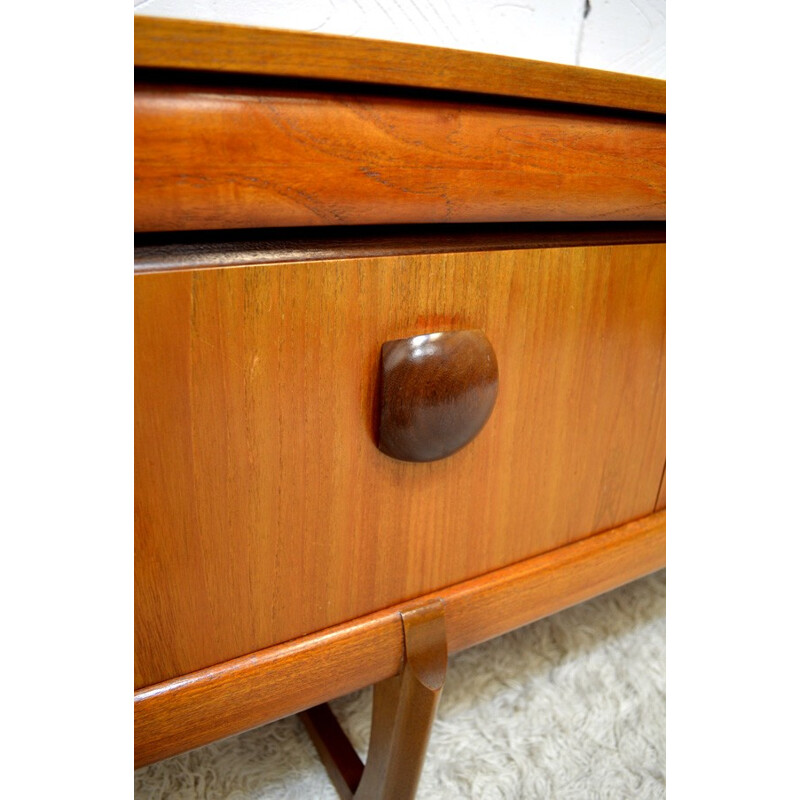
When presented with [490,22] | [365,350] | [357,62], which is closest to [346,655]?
[365,350]

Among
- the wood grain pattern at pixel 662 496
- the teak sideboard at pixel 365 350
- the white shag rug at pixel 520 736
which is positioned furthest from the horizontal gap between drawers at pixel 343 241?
the white shag rug at pixel 520 736

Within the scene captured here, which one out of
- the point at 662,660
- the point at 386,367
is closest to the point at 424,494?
the point at 386,367

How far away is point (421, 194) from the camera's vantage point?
0.26m

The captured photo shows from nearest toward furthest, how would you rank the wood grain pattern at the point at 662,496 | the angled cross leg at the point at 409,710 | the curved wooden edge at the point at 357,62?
the curved wooden edge at the point at 357,62 → the angled cross leg at the point at 409,710 → the wood grain pattern at the point at 662,496

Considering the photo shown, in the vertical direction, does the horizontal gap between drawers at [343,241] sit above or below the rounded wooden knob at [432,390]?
above

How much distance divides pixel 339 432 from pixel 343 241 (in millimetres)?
80

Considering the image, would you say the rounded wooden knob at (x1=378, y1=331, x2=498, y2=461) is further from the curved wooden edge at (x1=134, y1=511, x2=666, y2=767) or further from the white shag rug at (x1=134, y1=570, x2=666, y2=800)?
the white shag rug at (x1=134, y1=570, x2=666, y2=800)

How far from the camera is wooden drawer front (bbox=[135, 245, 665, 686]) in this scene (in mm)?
249

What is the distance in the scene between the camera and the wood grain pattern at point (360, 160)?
0.22 metres

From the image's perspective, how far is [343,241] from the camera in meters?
0.27

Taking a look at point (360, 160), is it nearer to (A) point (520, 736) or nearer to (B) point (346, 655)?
(B) point (346, 655)

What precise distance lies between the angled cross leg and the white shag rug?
8cm

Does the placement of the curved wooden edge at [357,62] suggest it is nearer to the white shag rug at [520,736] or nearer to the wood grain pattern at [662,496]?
the wood grain pattern at [662,496]
